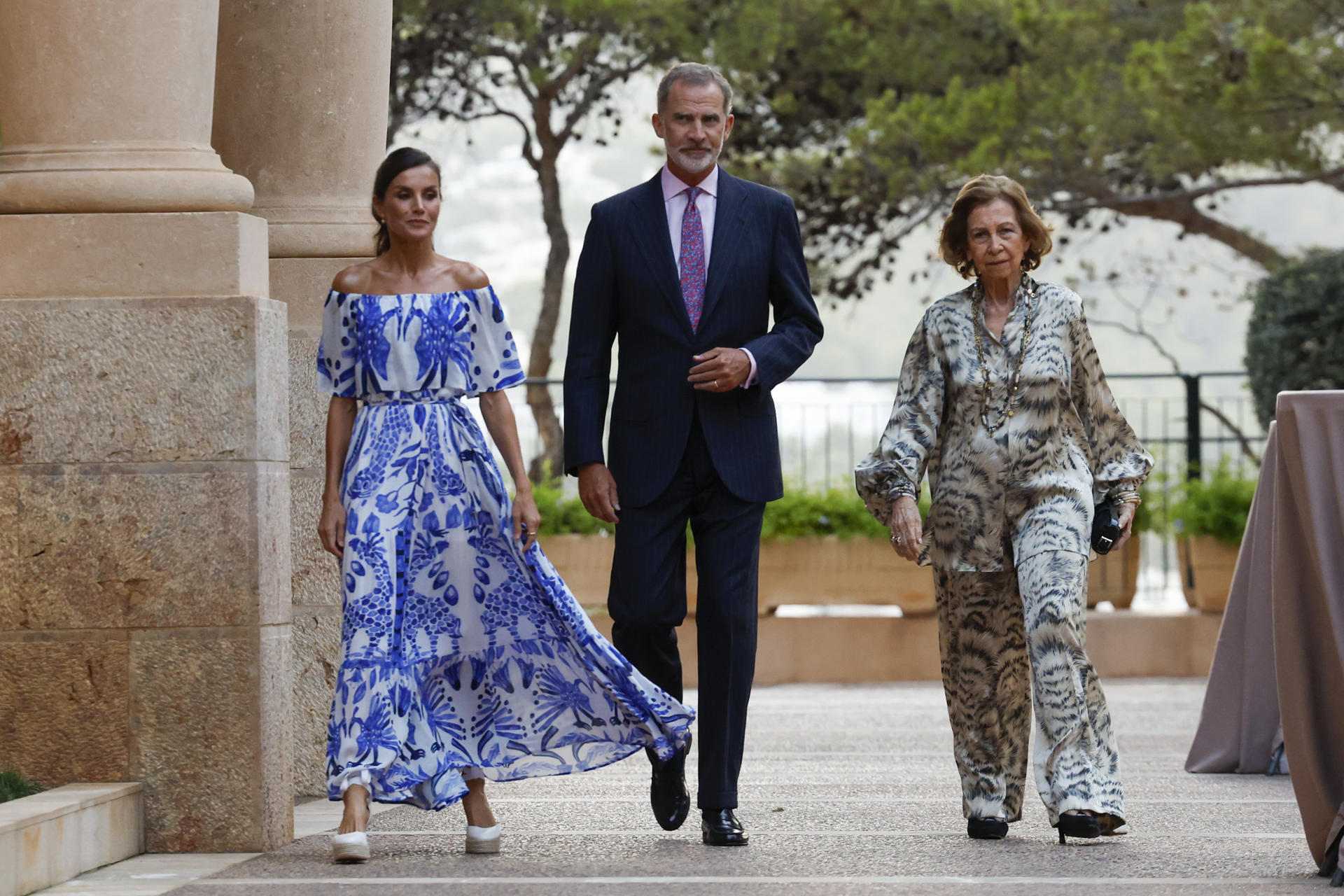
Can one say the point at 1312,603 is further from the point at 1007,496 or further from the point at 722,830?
the point at 722,830

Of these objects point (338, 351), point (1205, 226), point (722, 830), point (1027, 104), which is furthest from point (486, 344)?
point (1205, 226)

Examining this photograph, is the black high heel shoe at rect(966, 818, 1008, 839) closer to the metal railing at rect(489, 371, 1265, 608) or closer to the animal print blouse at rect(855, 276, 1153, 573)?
the animal print blouse at rect(855, 276, 1153, 573)

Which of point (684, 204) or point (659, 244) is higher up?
point (684, 204)

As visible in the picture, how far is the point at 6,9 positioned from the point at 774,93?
1400cm

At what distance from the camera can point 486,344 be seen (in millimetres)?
5898

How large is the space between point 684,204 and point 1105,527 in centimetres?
144

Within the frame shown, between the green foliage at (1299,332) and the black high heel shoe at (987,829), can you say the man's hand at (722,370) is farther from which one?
the green foliage at (1299,332)

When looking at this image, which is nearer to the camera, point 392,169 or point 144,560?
point 144,560

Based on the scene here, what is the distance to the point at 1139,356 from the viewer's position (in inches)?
4776

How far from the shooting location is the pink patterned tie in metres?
6.05

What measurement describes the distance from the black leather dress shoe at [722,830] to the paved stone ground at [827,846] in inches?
2.6

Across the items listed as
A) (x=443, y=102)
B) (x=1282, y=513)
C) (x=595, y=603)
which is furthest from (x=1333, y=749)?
(x=443, y=102)

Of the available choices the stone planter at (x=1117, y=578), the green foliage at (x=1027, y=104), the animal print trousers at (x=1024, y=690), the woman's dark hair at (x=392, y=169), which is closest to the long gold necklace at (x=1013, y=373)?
the animal print trousers at (x=1024, y=690)

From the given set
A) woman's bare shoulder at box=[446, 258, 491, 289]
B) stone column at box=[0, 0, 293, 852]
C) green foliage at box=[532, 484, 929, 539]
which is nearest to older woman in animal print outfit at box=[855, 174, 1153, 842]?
woman's bare shoulder at box=[446, 258, 491, 289]
